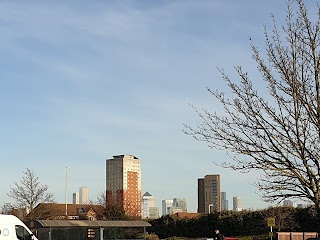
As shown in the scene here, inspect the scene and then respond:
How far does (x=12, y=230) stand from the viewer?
103 feet

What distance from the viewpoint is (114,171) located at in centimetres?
18225

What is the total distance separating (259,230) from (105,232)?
16765 mm

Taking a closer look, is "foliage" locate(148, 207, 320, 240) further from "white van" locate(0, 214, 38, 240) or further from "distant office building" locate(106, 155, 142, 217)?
"distant office building" locate(106, 155, 142, 217)

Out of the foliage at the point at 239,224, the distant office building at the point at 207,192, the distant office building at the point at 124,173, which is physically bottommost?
the foliage at the point at 239,224

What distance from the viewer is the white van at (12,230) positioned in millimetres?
31084

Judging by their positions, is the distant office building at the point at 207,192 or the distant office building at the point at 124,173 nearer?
the distant office building at the point at 207,192

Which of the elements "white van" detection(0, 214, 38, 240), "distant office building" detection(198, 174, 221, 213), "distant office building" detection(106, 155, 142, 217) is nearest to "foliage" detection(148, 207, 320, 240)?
"white van" detection(0, 214, 38, 240)

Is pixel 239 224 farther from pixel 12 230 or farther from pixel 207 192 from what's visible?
pixel 207 192

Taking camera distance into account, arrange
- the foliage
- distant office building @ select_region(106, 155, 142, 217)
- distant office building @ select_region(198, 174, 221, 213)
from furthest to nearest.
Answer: distant office building @ select_region(106, 155, 142, 217), distant office building @ select_region(198, 174, 221, 213), the foliage

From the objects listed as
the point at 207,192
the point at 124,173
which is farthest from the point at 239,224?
the point at 124,173

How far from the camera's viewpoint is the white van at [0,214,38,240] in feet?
102

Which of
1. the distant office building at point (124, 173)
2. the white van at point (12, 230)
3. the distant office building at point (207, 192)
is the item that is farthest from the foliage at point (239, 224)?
the distant office building at point (124, 173)

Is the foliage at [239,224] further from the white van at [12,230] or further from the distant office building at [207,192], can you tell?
the distant office building at [207,192]

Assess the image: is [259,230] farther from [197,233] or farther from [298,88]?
[298,88]
